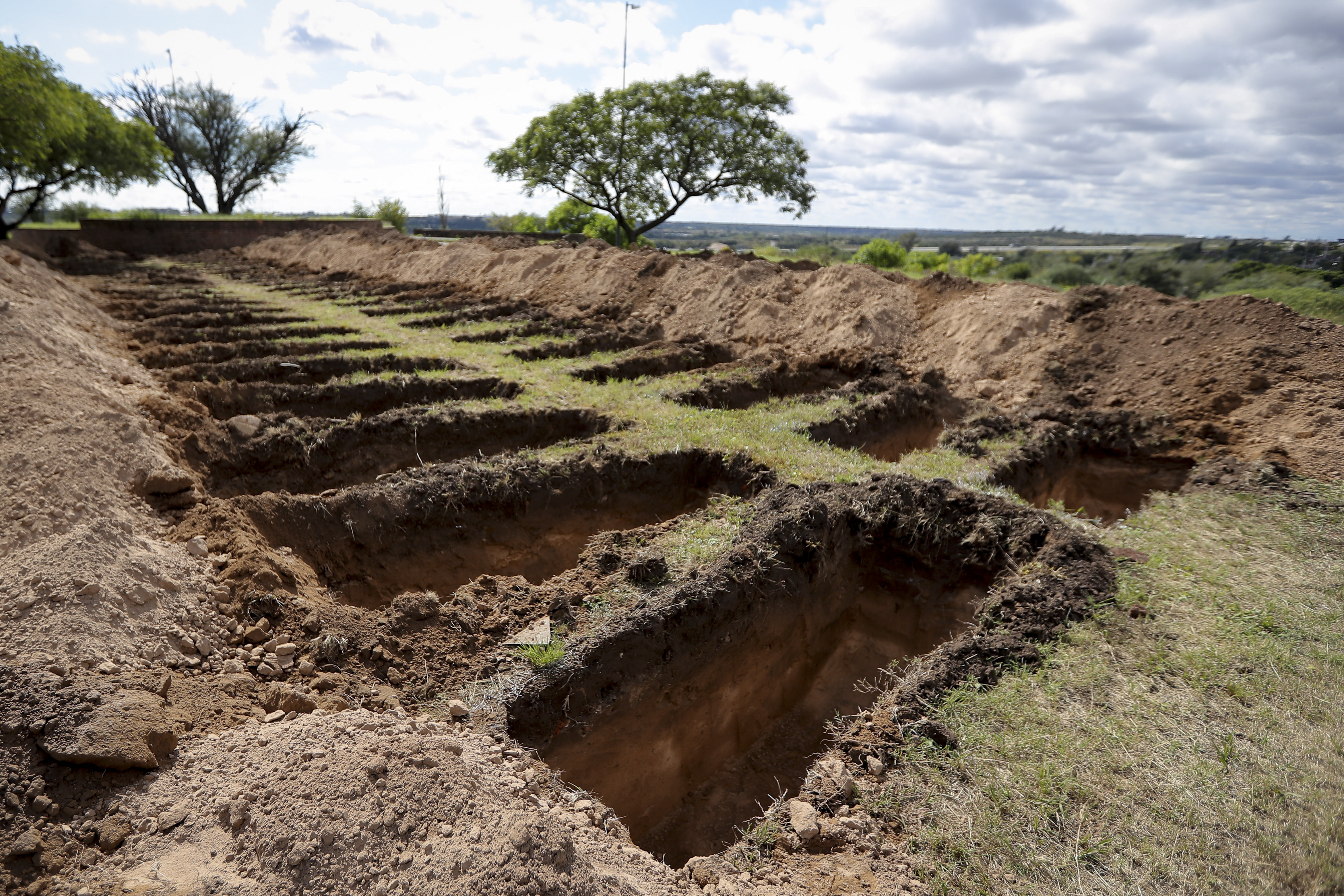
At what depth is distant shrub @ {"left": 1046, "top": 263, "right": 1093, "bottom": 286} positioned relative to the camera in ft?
49.2

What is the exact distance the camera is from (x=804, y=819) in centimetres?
327

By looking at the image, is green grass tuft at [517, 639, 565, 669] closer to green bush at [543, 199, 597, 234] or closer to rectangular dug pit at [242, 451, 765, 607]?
rectangular dug pit at [242, 451, 765, 607]

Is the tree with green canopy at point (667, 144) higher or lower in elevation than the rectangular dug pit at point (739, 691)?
higher

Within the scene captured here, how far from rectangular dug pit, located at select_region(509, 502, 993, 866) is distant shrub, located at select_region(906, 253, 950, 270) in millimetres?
16173

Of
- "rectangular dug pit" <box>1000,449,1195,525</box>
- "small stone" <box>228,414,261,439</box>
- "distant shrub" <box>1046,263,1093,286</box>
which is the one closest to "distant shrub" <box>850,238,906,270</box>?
"distant shrub" <box>1046,263,1093,286</box>

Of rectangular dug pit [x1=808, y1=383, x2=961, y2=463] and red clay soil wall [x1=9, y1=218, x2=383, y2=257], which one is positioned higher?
red clay soil wall [x1=9, y1=218, x2=383, y2=257]

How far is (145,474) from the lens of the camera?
5.46 meters

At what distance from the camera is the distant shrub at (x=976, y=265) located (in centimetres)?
1969

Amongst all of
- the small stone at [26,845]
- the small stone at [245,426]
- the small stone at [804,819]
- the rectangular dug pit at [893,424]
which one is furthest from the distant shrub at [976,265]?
the small stone at [26,845]

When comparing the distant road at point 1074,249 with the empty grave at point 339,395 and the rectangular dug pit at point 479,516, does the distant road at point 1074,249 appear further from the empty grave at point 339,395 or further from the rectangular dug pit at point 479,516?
the empty grave at point 339,395

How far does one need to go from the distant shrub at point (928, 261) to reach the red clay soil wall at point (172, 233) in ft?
70.7

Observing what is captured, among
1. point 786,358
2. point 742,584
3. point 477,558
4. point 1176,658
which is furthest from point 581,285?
point 1176,658

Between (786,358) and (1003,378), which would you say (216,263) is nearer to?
(786,358)

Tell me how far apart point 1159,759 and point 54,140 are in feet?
107
